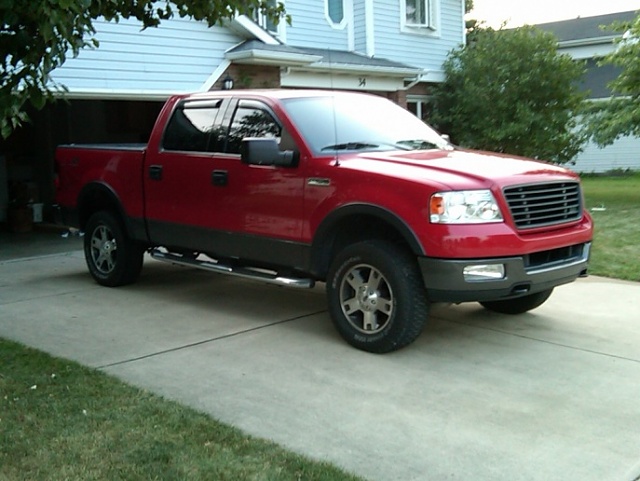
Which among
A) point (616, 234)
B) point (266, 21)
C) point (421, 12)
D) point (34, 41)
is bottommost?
point (616, 234)

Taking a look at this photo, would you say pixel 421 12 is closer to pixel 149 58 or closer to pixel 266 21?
pixel 266 21

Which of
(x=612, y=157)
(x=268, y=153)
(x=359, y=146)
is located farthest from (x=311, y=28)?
(x=612, y=157)

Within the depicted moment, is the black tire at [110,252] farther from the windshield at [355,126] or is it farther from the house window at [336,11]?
the house window at [336,11]

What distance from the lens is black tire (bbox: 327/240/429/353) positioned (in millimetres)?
5656

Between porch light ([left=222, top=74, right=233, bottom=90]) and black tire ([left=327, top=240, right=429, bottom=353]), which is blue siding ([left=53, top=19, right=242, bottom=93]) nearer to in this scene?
porch light ([left=222, top=74, right=233, bottom=90])

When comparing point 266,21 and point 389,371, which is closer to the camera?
point 389,371

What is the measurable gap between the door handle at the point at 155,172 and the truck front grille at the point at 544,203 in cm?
367

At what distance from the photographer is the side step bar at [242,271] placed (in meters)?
6.45

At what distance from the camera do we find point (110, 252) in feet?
27.8

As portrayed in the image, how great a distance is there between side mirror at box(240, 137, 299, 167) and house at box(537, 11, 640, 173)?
75.2 feet

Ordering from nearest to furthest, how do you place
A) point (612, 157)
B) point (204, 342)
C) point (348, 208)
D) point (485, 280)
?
point (485, 280) → point (348, 208) → point (204, 342) → point (612, 157)

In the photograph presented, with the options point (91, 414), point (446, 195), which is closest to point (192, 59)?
point (446, 195)

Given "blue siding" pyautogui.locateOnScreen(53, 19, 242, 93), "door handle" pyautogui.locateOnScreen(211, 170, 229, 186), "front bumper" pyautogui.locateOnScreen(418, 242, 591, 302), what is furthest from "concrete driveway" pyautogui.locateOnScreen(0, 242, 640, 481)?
"blue siding" pyautogui.locateOnScreen(53, 19, 242, 93)

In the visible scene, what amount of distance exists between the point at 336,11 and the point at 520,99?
5.02 m
